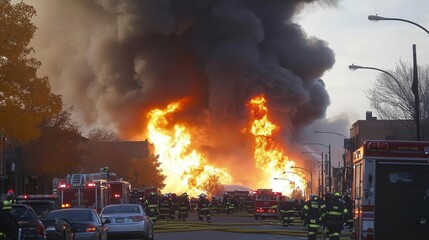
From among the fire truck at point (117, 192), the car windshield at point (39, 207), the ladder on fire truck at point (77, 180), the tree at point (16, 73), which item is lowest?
the car windshield at point (39, 207)

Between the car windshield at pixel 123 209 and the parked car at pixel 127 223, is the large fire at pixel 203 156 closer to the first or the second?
the car windshield at pixel 123 209

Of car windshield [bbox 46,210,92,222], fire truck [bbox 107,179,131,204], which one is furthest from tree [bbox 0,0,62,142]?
car windshield [bbox 46,210,92,222]

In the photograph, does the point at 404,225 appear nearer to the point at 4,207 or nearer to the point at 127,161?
the point at 4,207

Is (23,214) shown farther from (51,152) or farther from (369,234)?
(51,152)

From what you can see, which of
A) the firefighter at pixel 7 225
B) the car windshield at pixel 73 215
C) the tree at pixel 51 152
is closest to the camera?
the firefighter at pixel 7 225

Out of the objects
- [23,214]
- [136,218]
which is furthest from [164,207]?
[23,214]

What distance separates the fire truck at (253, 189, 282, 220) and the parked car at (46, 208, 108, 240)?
114ft

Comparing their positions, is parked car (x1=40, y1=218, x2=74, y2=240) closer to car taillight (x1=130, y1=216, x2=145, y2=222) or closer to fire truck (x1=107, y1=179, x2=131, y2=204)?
car taillight (x1=130, y1=216, x2=145, y2=222)

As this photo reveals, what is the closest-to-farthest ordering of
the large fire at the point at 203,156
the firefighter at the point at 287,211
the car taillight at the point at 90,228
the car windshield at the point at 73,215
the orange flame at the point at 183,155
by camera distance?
the car taillight at the point at 90,228 < the car windshield at the point at 73,215 < the firefighter at the point at 287,211 < the large fire at the point at 203,156 < the orange flame at the point at 183,155

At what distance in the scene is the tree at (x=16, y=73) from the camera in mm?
33281

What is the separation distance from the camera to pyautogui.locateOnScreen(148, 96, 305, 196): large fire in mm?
77375

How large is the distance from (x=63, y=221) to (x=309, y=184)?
74776 millimetres

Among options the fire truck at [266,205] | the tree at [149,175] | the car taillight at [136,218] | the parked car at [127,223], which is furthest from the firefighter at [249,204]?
the car taillight at [136,218]

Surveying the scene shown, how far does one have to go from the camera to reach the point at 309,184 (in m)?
94.6
